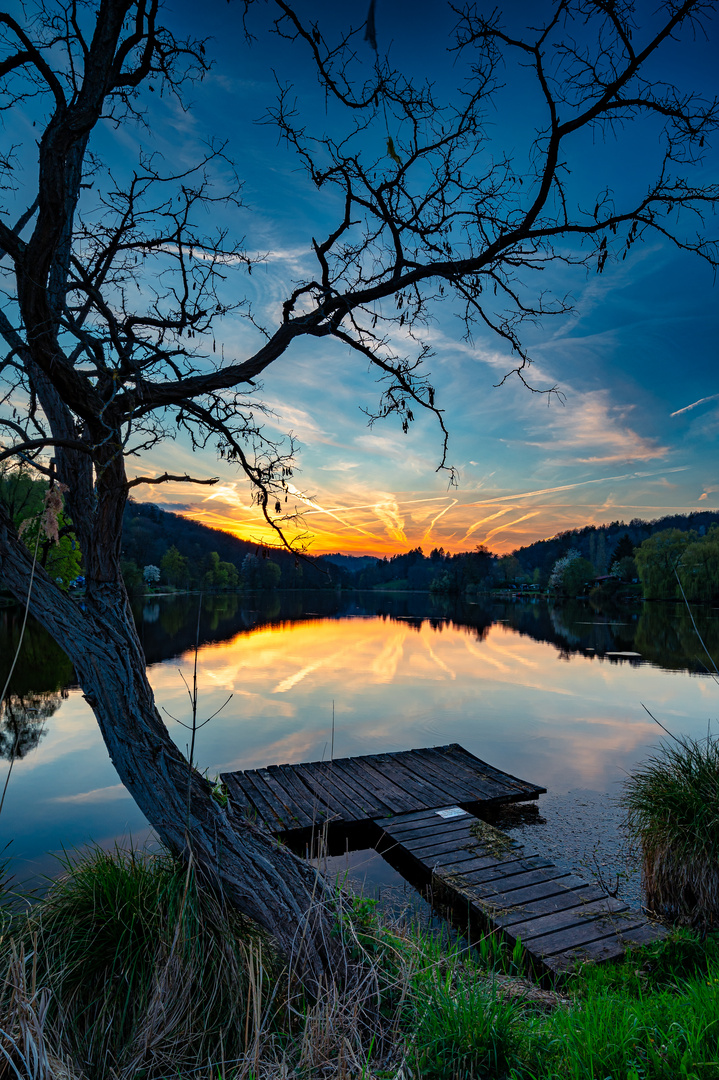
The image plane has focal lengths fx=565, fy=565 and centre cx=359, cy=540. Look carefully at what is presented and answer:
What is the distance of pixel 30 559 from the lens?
3064mm

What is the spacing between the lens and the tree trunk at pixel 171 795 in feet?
9.63

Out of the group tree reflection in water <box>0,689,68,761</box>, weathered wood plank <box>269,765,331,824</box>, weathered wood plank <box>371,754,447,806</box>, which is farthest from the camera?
tree reflection in water <box>0,689,68,761</box>

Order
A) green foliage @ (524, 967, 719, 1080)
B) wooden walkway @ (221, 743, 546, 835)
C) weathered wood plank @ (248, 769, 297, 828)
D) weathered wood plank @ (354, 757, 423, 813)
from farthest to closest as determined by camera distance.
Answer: weathered wood plank @ (354, 757, 423, 813) < wooden walkway @ (221, 743, 546, 835) < weathered wood plank @ (248, 769, 297, 828) < green foliage @ (524, 967, 719, 1080)

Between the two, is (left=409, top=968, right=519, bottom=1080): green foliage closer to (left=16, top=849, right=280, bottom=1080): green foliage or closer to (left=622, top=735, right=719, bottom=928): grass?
(left=16, top=849, right=280, bottom=1080): green foliage

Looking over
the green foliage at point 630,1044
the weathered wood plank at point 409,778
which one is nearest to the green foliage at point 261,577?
the weathered wood plank at point 409,778

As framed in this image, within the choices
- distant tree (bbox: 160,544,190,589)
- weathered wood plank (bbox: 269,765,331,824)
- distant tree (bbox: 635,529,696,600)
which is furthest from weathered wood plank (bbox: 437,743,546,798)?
distant tree (bbox: 160,544,190,589)

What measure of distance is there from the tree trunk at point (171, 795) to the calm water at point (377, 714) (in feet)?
14.4

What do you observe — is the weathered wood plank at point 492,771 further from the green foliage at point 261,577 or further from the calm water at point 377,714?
the green foliage at point 261,577

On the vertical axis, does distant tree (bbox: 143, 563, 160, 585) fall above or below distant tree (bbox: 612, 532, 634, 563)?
below

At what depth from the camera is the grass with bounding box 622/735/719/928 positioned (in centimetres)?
483

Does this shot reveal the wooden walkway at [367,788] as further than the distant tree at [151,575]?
No

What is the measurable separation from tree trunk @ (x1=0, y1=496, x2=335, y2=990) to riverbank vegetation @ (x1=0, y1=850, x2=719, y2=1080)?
129 mm

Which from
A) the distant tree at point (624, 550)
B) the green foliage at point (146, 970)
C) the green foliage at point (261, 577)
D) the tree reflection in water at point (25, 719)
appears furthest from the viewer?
the green foliage at point (261, 577)

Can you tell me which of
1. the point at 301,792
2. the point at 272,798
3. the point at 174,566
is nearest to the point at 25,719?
the point at 272,798
